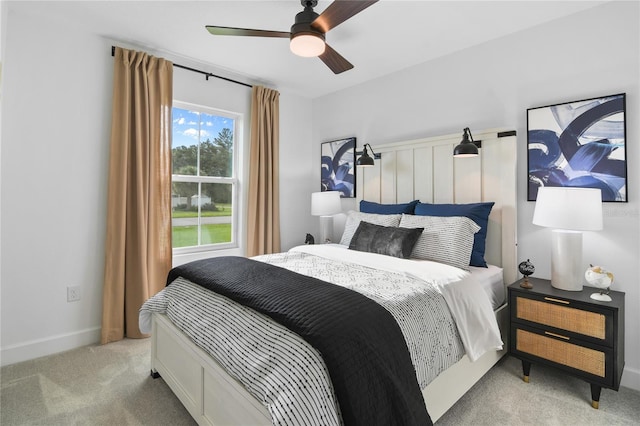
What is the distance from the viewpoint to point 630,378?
2.08 metres

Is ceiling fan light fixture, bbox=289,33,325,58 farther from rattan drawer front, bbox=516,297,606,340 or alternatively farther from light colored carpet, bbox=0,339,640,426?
light colored carpet, bbox=0,339,640,426

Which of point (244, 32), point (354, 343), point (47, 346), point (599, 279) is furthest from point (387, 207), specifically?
point (47, 346)

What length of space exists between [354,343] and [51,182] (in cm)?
274

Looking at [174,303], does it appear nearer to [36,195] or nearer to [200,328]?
[200,328]

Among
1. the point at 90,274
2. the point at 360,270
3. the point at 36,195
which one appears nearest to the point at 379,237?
the point at 360,270

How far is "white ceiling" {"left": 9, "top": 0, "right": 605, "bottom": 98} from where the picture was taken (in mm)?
2270

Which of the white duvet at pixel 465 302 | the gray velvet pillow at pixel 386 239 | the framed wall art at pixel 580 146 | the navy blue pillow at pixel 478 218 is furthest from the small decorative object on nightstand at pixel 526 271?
the gray velvet pillow at pixel 386 239

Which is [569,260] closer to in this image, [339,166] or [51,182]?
[339,166]

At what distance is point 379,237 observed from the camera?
8.53 ft

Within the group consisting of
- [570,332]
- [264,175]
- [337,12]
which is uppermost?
[337,12]

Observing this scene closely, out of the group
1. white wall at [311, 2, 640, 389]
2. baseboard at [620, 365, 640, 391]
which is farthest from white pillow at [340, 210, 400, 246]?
baseboard at [620, 365, 640, 391]

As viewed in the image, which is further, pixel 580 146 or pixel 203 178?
pixel 203 178

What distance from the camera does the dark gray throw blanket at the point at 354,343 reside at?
3.63ft

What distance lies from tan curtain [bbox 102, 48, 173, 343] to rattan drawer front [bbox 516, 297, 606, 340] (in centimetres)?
304
